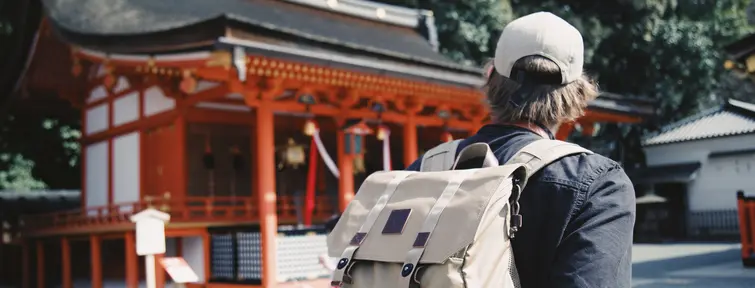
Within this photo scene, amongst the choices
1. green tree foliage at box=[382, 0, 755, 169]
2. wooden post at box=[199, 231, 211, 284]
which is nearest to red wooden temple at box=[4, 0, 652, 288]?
wooden post at box=[199, 231, 211, 284]

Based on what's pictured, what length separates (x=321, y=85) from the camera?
32.5 feet

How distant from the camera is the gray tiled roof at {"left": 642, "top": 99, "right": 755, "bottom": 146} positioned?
72.8ft

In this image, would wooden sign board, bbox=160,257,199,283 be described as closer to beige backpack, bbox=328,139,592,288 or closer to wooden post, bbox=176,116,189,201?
wooden post, bbox=176,116,189,201

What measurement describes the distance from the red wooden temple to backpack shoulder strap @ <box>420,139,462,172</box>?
20.8 ft

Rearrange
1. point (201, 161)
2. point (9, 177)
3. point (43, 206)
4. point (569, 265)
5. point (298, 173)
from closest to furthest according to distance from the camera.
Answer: point (569, 265) < point (201, 161) < point (298, 173) < point (43, 206) < point (9, 177)

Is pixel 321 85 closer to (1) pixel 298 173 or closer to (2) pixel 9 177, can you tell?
Answer: (1) pixel 298 173

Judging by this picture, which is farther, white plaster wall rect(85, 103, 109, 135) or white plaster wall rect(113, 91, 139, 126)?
white plaster wall rect(85, 103, 109, 135)

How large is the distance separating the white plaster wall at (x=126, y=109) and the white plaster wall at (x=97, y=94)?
50 centimetres

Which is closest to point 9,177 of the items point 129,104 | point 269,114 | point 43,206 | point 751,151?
point 43,206

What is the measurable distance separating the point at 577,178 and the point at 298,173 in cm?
1118

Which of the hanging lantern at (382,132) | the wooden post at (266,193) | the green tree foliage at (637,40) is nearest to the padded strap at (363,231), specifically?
the wooden post at (266,193)

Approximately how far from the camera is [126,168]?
11500 mm

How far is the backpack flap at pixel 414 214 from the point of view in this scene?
1.47 m

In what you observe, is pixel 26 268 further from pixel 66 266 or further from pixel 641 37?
pixel 641 37
